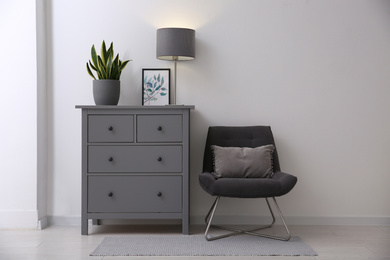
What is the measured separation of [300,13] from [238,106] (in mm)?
879

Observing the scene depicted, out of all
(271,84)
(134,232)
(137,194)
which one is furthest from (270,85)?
(134,232)

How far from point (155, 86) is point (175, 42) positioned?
1.35ft

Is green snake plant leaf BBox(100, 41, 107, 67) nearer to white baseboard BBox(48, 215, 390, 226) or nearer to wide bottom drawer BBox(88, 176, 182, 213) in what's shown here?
wide bottom drawer BBox(88, 176, 182, 213)

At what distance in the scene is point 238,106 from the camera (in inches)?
155

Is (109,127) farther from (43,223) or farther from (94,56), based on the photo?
(43,223)

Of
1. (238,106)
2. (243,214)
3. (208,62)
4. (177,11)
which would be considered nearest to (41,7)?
(177,11)

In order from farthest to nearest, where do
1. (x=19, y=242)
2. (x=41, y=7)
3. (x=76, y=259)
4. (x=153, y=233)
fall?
(x=41, y=7)
(x=153, y=233)
(x=19, y=242)
(x=76, y=259)

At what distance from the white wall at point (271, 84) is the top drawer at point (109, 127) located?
0.42 metres

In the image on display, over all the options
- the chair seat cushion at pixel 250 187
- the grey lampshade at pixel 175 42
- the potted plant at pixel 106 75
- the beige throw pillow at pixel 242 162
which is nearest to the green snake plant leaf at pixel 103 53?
the potted plant at pixel 106 75

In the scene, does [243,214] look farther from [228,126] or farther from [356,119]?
[356,119]

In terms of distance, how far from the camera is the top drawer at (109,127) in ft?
11.6

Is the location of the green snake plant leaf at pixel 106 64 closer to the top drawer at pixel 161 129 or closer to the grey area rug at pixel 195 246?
the top drawer at pixel 161 129

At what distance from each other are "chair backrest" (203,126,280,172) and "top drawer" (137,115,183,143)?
1.11 ft

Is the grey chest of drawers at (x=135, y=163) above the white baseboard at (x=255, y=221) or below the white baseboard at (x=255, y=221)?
above
